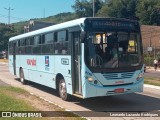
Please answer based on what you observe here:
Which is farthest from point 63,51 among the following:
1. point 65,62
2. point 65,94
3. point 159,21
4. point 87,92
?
point 159,21

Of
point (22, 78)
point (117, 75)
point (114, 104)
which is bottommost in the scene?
point (114, 104)

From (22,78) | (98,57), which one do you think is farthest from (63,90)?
(22,78)

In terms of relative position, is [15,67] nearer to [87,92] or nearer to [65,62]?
[65,62]

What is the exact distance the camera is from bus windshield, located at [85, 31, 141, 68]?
11836mm

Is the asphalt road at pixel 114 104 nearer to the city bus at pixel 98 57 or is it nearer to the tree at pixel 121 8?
the city bus at pixel 98 57

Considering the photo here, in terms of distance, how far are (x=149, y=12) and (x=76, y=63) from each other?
3424 inches

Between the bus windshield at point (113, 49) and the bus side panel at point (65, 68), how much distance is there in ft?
5.00

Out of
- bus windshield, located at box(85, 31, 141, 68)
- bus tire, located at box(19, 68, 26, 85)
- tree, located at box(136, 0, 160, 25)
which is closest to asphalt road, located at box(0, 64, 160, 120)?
bus windshield, located at box(85, 31, 141, 68)

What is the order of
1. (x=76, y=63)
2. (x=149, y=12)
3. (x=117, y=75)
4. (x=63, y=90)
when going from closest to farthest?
(x=117, y=75), (x=76, y=63), (x=63, y=90), (x=149, y=12)

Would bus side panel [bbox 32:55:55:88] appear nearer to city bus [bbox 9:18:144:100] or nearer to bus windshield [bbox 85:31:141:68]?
city bus [bbox 9:18:144:100]

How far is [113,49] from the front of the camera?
12180mm

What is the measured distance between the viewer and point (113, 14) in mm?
105688

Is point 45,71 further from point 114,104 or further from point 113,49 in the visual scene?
point 113,49

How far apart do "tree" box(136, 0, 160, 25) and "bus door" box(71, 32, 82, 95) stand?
8542cm
